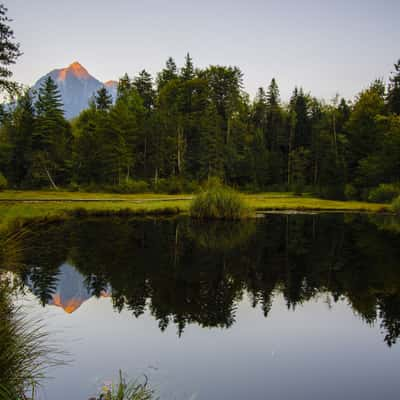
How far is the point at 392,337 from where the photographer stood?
631cm

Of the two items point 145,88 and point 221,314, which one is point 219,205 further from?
point 145,88

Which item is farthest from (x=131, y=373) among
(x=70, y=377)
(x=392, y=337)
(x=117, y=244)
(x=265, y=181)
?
(x=265, y=181)

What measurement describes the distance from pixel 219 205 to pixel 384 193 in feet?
63.9

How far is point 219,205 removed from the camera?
1964 cm

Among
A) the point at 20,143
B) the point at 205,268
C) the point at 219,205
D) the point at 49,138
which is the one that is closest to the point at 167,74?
the point at 49,138

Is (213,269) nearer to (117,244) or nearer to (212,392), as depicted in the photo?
(117,244)

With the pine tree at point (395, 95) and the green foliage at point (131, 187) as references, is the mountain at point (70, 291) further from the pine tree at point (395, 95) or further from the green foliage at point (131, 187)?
the pine tree at point (395, 95)

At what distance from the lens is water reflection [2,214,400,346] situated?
24.8ft

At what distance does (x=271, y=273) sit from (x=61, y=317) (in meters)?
5.53

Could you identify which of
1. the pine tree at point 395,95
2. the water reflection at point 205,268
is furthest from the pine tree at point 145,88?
the water reflection at point 205,268

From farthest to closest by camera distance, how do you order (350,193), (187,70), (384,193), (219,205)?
(187,70)
(350,193)
(384,193)
(219,205)

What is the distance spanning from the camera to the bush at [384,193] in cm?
3143

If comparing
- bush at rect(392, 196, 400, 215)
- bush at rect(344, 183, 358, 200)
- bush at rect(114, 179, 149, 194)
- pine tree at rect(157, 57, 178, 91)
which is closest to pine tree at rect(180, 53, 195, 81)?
pine tree at rect(157, 57, 178, 91)

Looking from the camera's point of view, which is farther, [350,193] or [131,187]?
[131,187]
